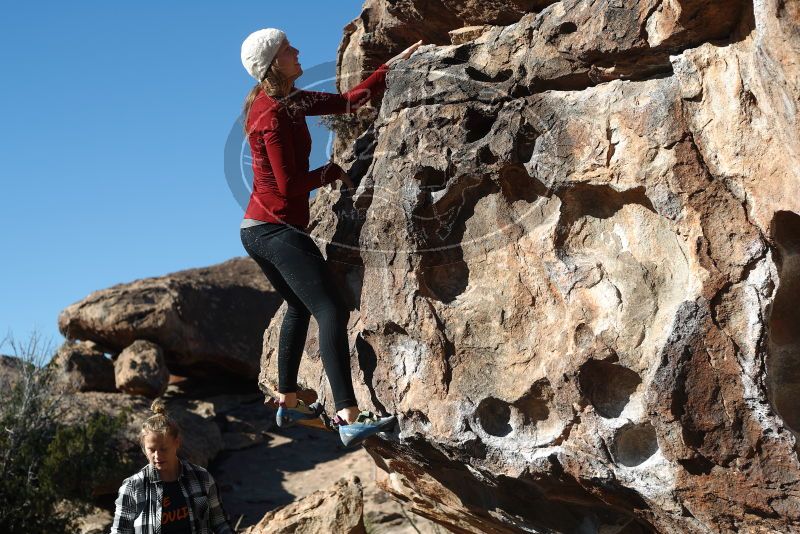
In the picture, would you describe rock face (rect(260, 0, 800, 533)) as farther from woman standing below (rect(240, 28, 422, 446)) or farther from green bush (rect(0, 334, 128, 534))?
green bush (rect(0, 334, 128, 534))

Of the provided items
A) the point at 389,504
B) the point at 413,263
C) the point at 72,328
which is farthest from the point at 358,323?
the point at 72,328

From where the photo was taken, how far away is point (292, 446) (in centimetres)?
1323

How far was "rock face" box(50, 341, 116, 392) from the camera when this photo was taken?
13523 millimetres

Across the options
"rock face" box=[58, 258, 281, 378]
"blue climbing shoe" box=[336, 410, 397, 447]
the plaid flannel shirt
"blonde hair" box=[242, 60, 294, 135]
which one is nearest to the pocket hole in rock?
"blue climbing shoe" box=[336, 410, 397, 447]

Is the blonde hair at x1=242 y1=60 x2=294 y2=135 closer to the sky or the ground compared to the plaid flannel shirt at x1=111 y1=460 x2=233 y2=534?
closer to the sky

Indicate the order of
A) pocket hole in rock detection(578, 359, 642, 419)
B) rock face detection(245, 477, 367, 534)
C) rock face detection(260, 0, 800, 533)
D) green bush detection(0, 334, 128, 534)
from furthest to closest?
green bush detection(0, 334, 128, 534) → rock face detection(245, 477, 367, 534) → pocket hole in rock detection(578, 359, 642, 419) → rock face detection(260, 0, 800, 533)

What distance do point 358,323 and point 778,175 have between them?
2298 mm

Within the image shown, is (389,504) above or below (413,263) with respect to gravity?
below

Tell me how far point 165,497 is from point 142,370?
376 inches

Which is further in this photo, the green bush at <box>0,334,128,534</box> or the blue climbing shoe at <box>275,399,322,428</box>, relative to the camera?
the green bush at <box>0,334,128,534</box>

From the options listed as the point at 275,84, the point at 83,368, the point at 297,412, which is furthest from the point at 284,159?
the point at 83,368

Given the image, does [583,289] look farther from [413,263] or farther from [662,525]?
[662,525]

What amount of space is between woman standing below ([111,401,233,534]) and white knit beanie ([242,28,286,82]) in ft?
5.87

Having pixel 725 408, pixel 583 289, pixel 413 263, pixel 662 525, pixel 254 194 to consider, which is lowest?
pixel 662 525
